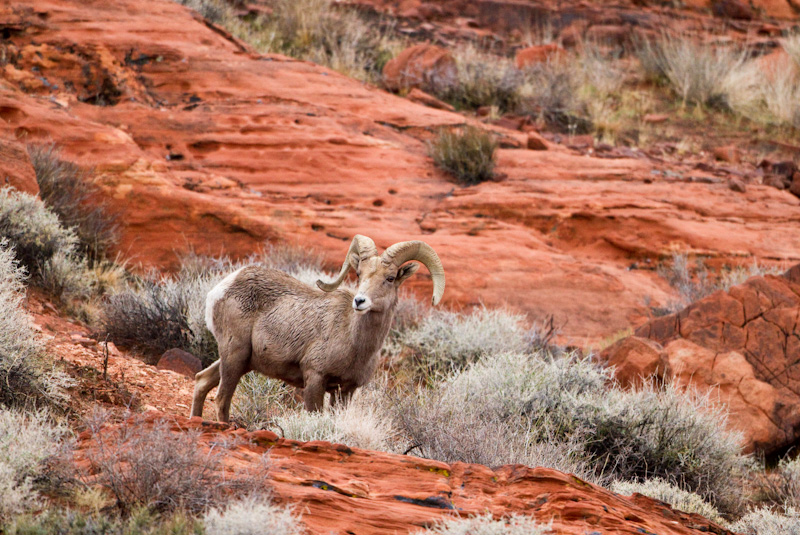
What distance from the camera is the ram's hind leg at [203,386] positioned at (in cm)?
609

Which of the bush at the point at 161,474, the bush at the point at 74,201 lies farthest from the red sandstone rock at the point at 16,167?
the bush at the point at 161,474

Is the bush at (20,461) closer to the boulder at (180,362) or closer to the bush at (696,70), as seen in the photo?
the boulder at (180,362)

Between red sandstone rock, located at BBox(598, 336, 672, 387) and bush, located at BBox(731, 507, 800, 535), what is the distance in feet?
6.84

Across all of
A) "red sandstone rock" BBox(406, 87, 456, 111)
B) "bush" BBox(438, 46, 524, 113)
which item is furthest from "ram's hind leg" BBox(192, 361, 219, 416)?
"bush" BBox(438, 46, 524, 113)

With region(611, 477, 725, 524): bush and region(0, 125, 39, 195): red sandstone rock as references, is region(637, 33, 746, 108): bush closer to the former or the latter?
region(611, 477, 725, 524): bush

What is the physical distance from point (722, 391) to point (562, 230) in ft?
15.0

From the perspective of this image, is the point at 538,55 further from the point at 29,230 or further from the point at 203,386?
the point at 203,386

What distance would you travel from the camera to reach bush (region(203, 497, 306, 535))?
331 centimetres

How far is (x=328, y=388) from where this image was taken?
6.09 meters

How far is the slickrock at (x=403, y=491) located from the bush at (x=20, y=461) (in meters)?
0.18

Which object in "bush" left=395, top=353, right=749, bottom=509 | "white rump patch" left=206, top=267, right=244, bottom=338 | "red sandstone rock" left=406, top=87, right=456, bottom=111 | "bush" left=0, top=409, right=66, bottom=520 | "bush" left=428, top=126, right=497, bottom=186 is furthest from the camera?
"red sandstone rock" left=406, top=87, right=456, bottom=111

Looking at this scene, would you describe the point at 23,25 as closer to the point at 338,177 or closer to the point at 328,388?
→ the point at 338,177

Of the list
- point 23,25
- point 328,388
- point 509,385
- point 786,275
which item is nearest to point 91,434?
point 328,388

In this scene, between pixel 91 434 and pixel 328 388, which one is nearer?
pixel 91 434
